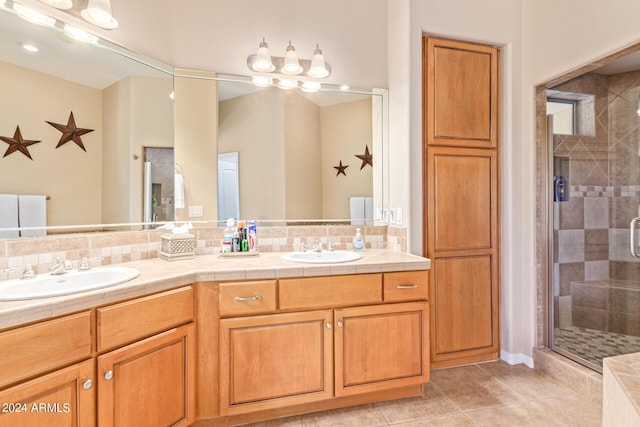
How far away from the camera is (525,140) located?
2516mm

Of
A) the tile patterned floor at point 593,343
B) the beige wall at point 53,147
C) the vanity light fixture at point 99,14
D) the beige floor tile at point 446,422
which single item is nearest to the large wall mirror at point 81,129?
the beige wall at point 53,147

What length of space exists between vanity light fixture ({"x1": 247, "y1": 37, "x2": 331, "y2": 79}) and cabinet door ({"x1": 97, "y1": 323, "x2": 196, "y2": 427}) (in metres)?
1.80

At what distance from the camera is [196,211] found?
2297mm

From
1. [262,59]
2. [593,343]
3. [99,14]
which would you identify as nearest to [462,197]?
[593,343]

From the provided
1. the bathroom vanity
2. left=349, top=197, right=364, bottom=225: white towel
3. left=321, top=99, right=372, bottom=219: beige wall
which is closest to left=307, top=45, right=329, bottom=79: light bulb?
left=321, top=99, right=372, bottom=219: beige wall

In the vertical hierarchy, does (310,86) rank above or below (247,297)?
above

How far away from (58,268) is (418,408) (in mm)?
2087

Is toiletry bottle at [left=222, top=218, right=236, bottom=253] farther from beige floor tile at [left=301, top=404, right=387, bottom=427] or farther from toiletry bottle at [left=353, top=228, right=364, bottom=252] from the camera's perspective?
beige floor tile at [left=301, top=404, right=387, bottom=427]

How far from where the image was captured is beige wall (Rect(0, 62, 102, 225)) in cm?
157

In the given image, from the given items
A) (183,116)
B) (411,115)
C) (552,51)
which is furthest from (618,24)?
(183,116)

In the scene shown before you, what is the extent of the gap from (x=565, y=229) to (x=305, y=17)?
2.68 metres

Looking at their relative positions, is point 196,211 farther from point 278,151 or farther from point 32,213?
point 32,213

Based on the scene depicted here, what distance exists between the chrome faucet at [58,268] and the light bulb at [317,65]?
6.38ft

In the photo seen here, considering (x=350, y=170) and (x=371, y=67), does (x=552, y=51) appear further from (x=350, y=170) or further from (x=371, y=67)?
(x=350, y=170)
